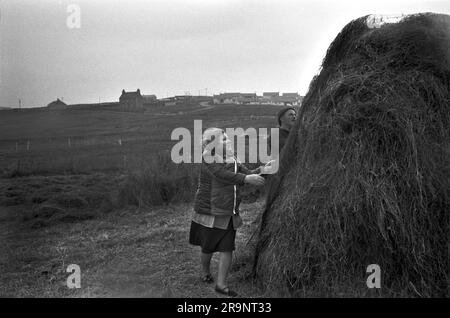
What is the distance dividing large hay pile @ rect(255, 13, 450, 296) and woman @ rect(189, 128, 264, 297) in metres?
0.40

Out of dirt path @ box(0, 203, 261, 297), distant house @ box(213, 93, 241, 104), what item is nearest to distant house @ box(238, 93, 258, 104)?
distant house @ box(213, 93, 241, 104)

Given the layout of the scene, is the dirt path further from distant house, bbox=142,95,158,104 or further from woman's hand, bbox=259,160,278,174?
distant house, bbox=142,95,158,104

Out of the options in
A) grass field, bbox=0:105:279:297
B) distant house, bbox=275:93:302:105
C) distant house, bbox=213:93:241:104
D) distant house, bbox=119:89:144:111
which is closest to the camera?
grass field, bbox=0:105:279:297

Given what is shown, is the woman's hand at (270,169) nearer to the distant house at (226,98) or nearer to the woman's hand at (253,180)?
the woman's hand at (253,180)

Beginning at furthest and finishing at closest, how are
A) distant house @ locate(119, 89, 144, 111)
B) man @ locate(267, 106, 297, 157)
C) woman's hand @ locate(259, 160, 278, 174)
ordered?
distant house @ locate(119, 89, 144, 111) → man @ locate(267, 106, 297, 157) → woman's hand @ locate(259, 160, 278, 174)

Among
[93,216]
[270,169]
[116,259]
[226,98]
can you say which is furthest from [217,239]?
[226,98]

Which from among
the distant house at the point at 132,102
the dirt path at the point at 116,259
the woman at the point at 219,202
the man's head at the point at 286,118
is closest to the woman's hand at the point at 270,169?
the woman at the point at 219,202

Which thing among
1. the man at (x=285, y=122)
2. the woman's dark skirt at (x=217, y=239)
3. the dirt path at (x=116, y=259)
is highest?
the man at (x=285, y=122)

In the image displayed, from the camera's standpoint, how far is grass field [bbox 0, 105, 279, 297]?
4938mm

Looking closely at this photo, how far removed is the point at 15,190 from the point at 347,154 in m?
10.3

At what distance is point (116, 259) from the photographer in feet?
19.1

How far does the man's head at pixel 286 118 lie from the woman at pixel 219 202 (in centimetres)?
115

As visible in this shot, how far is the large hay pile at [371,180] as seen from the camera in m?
3.76
